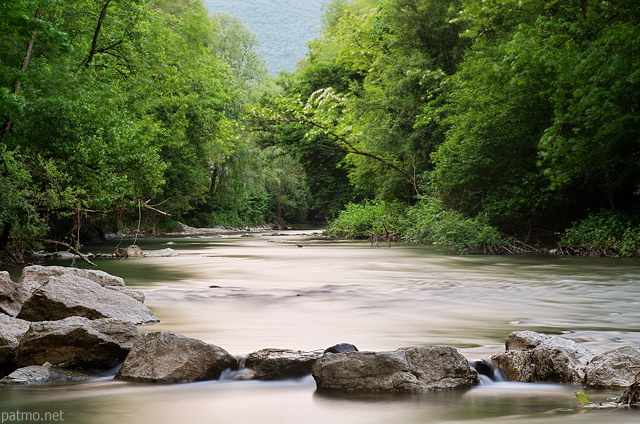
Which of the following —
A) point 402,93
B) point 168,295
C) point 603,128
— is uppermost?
point 402,93

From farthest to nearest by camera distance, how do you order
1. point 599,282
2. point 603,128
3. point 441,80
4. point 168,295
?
1. point 441,80
2. point 603,128
3. point 599,282
4. point 168,295

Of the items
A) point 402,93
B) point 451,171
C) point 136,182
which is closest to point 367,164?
point 402,93

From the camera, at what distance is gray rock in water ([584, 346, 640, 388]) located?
5363 mm

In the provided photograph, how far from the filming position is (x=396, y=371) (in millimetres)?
5645

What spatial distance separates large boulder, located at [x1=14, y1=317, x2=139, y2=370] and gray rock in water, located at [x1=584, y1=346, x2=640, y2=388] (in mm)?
4283

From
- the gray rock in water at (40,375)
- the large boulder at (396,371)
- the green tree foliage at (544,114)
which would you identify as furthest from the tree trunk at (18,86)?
the large boulder at (396,371)

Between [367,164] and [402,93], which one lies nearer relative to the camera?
[402,93]

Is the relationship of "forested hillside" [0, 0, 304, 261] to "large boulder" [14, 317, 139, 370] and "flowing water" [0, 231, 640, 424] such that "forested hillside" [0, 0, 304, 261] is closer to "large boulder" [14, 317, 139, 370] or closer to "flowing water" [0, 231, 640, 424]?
"flowing water" [0, 231, 640, 424]

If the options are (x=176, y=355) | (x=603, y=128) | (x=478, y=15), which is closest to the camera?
(x=176, y=355)

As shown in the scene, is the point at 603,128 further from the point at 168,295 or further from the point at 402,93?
the point at 402,93

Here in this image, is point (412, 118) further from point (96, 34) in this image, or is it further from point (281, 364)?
point (281, 364)

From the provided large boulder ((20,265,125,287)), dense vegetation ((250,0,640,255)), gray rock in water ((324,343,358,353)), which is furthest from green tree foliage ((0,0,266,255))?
gray rock in water ((324,343,358,353))

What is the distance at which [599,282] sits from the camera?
538 inches

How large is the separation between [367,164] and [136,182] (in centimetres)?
1461
